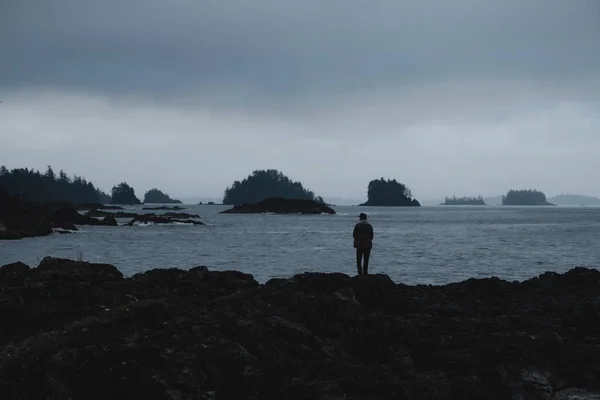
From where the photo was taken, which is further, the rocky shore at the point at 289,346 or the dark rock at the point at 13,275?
the dark rock at the point at 13,275

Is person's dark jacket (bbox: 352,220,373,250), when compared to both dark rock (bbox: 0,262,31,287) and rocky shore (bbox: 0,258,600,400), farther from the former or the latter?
dark rock (bbox: 0,262,31,287)

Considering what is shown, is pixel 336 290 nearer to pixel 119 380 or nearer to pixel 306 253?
pixel 119 380

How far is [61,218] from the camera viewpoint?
106 meters

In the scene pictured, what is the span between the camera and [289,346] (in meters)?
9.53

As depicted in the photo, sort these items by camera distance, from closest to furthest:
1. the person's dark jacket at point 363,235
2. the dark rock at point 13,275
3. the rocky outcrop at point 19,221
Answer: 1. the dark rock at point 13,275
2. the person's dark jacket at point 363,235
3. the rocky outcrop at point 19,221

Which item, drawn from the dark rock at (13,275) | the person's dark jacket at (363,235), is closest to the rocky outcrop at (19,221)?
the dark rock at (13,275)

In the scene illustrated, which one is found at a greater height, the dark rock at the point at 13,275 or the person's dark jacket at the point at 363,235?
the person's dark jacket at the point at 363,235

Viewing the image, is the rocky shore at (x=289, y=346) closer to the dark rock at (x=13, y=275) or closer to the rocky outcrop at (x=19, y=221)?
the dark rock at (x=13, y=275)

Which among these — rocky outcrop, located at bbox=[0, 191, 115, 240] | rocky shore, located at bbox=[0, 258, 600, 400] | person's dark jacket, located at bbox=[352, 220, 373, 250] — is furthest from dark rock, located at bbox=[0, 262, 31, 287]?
rocky outcrop, located at bbox=[0, 191, 115, 240]

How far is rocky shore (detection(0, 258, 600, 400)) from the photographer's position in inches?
309

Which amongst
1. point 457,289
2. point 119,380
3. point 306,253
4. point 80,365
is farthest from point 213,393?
point 306,253

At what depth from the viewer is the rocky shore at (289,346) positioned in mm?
7844

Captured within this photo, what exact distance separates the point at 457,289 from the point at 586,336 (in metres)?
5.00

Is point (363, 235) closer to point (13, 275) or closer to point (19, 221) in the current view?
point (13, 275)
